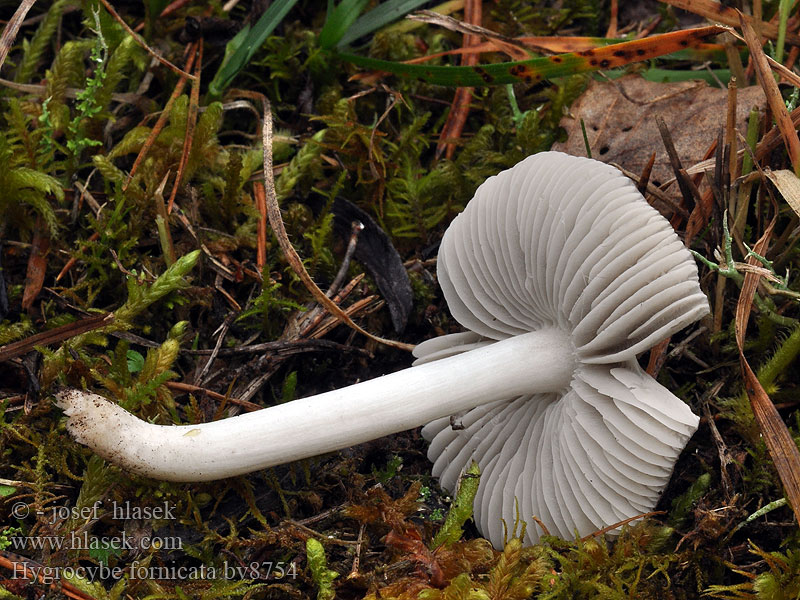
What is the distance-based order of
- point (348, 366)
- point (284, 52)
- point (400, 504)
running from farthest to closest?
point (284, 52)
point (348, 366)
point (400, 504)

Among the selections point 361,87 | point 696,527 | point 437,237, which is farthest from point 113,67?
point 696,527

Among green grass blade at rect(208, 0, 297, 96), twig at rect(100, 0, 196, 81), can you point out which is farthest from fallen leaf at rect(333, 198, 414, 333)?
twig at rect(100, 0, 196, 81)

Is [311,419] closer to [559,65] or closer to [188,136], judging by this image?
[188,136]

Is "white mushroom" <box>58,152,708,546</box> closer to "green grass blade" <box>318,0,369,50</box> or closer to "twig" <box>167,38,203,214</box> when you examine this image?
"twig" <box>167,38,203,214</box>

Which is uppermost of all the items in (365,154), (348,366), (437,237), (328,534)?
(365,154)

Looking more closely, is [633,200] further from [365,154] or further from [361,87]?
[361,87]

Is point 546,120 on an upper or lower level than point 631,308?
upper

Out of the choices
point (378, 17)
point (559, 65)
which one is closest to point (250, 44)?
point (378, 17)
